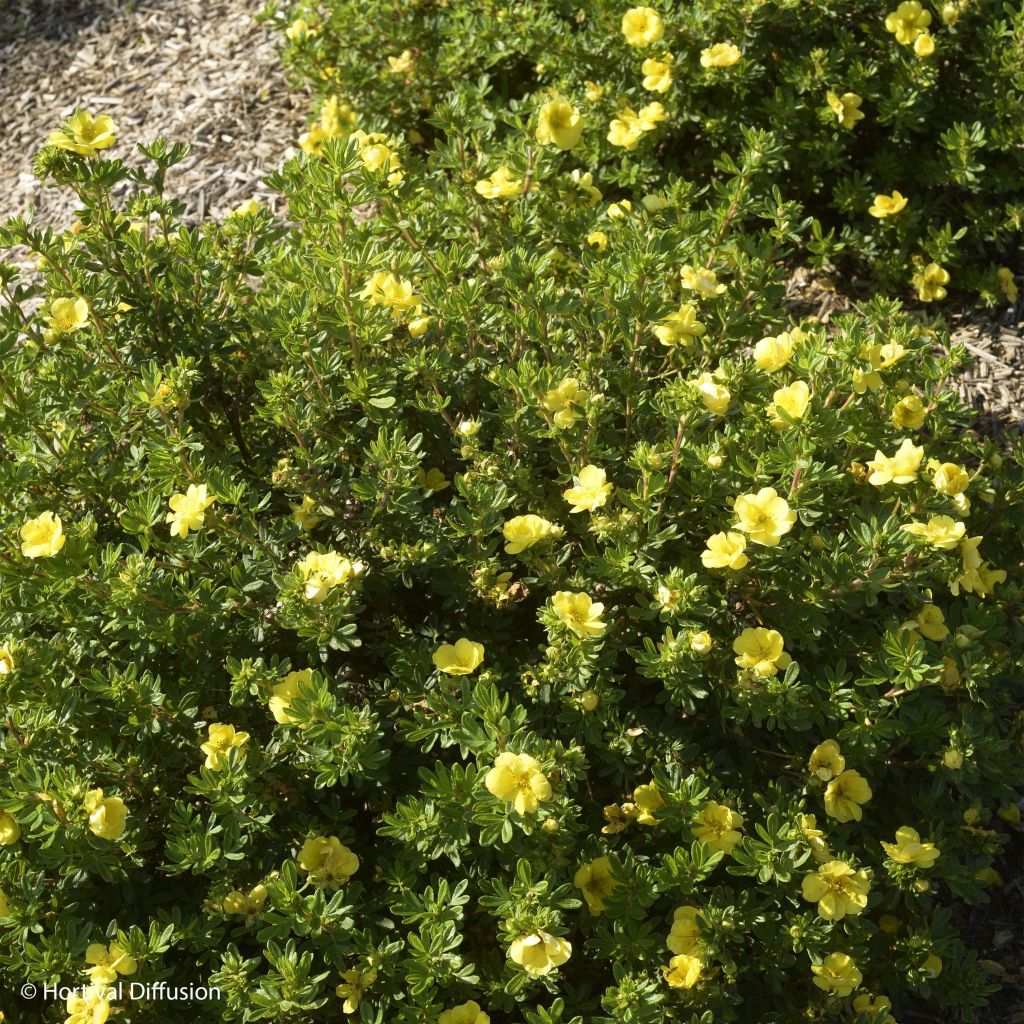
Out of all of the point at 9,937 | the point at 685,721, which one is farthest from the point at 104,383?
the point at 685,721

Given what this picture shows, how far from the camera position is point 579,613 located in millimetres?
2496

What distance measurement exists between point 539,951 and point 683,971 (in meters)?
0.35

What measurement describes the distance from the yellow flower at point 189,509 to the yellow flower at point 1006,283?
3166 millimetres

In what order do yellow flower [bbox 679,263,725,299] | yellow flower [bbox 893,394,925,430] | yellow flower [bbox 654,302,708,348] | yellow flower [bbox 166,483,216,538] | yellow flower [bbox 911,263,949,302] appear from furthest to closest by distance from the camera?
1. yellow flower [bbox 911,263,949,302]
2. yellow flower [bbox 679,263,725,299]
3. yellow flower [bbox 654,302,708,348]
4. yellow flower [bbox 893,394,925,430]
5. yellow flower [bbox 166,483,216,538]

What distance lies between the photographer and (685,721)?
9.33 feet

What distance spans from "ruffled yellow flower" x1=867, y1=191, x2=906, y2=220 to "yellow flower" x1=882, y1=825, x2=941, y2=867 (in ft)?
7.83

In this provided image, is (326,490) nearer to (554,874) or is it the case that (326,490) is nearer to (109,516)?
(109,516)

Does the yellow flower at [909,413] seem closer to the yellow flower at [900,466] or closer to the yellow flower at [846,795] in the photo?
the yellow flower at [900,466]

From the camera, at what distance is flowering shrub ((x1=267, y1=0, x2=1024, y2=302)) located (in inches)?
157

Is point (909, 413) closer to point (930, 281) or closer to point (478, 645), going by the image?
point (478, 645)

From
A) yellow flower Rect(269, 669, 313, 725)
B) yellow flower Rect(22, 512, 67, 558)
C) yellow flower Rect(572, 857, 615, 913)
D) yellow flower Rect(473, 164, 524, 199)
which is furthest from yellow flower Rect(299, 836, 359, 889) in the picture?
yellow flower Rect(473, 164, 524, 199)

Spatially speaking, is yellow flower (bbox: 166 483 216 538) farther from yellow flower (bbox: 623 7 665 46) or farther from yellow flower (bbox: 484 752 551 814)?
yellow flower (bbox: 623 7 665 46)

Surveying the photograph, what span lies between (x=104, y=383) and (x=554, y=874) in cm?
172

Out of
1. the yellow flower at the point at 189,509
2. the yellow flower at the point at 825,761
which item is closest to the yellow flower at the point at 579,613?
the yellow flower at the point at 825,761
